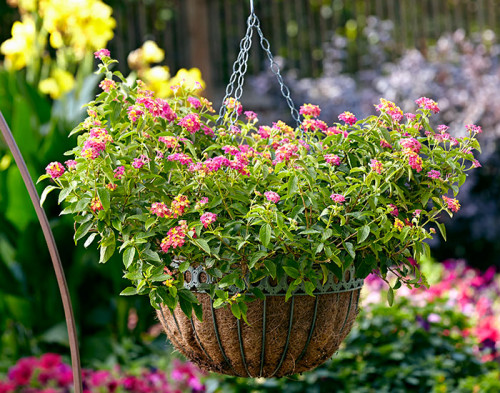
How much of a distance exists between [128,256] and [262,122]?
4276 millimetres

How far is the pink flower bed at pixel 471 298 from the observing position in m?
2.77

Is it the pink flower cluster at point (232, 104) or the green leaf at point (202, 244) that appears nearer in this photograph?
the green leaf at point (202, 244)

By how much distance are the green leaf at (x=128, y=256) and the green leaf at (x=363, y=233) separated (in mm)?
413

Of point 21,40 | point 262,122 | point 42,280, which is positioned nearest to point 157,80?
point 21,40

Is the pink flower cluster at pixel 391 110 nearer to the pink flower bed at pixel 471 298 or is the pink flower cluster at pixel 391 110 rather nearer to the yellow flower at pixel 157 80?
the pink flower bed at pixel 471 298

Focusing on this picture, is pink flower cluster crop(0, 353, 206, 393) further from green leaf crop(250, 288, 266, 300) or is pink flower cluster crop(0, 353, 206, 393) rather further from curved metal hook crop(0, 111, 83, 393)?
green leaf crop(250, 288, 266, 300)

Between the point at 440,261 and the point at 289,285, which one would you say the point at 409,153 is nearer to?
the point at 289,285

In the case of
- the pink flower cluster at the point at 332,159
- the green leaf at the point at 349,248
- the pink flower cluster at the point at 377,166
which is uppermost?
the pink flower cluster at the point at 332,159

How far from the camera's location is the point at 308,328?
1.31 metres

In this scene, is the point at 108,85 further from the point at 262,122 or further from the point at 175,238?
the point at 262,122

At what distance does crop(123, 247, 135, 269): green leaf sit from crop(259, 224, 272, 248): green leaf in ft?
0.78

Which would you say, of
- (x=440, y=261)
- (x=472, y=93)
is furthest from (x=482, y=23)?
(x=440, y=261)

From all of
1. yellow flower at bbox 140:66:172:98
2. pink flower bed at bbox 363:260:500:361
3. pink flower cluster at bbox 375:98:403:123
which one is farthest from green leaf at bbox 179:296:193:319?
yellow flower at bbox 140:66:172:98

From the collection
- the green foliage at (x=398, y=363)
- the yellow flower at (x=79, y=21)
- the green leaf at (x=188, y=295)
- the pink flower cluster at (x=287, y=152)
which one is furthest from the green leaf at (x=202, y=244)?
the yellow flower at (x=79, y=21)
